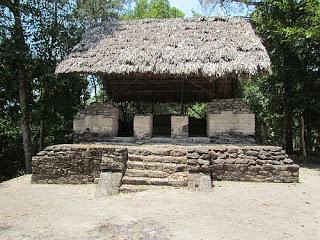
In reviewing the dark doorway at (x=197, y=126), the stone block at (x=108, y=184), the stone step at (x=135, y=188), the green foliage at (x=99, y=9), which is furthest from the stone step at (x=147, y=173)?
the green foliage at (x=99, y=9)

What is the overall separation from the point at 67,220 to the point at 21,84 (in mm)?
8613

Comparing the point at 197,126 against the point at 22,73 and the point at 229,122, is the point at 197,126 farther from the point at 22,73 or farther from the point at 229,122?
the point at 22,73

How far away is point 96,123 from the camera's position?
465 inches

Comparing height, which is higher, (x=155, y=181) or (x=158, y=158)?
(x=158, y=158)

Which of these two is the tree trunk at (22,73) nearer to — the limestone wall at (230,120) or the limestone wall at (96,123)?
the limestone wall at (96,123)

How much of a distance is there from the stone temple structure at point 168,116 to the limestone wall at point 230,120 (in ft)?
0.10

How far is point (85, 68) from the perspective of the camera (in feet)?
35.7

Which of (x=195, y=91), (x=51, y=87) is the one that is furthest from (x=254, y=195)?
(x=51, y=87)

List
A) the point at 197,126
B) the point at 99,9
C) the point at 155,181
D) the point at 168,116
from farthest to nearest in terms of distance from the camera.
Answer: the point at 99,9
the point at 168,116
the point at 197,126
the point at 155,181

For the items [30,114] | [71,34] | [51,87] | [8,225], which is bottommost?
[8,225]

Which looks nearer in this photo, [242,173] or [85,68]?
[242,173]

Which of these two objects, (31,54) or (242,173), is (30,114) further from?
(242,173)

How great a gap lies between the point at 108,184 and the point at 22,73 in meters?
7.12

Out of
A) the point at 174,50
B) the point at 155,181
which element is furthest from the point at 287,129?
the point at 155,181
